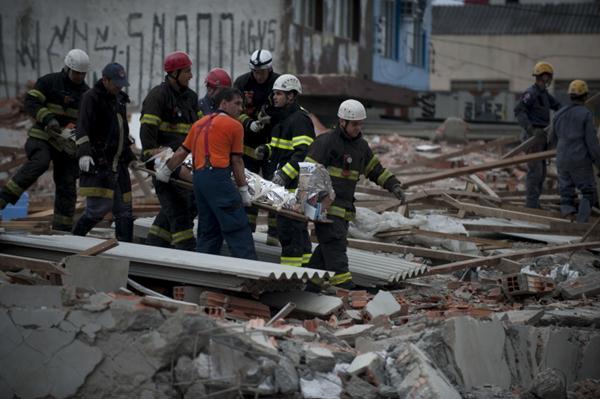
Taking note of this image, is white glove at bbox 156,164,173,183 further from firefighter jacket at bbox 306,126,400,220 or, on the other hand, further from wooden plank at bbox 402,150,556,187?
wooden plank at bbox 402,150,556,187

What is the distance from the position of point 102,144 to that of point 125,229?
907mm

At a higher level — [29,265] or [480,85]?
[480,85]

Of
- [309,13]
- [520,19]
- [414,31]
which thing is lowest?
[309,13]

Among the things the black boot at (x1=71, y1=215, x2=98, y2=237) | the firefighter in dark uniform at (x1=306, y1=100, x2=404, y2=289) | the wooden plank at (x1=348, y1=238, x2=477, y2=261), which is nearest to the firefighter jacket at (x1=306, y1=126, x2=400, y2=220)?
the firefighter in dark uniform at (x1=306, y1=100, x2=404, y2=289)

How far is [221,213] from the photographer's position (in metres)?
8.77

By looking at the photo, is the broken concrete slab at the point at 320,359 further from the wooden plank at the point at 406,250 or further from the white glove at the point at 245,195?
the wooden plank at the point at 406,250

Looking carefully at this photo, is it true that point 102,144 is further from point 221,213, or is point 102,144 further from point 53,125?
point 221,213

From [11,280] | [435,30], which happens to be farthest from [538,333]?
[435,30]

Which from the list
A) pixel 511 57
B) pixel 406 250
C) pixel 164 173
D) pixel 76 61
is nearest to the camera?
pixel 164 173

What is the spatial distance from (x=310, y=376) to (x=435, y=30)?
47.2 meters

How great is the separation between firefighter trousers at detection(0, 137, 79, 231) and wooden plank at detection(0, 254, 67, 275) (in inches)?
88.8

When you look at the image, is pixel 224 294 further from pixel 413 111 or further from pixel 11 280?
pixel 413 111

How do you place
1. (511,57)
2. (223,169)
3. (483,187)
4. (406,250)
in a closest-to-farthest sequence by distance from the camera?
(223,169) < (406,250) < (483,187) < (511,57)

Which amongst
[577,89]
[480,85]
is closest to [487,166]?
[577,89]
